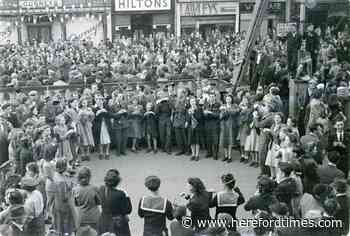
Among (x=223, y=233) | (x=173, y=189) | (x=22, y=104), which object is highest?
(x=22, y=104)

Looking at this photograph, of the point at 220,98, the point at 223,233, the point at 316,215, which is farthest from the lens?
the point at 220,98

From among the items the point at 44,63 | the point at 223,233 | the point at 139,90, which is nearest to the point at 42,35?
the point at 44,63

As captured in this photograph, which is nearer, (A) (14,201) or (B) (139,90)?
(A) (14,201)

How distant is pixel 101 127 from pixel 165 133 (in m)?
1.40

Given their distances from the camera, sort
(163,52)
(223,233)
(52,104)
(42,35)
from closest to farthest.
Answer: (223,233) → (52,104) → (42,35) → (163,52)

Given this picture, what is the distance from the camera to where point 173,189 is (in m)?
9.09

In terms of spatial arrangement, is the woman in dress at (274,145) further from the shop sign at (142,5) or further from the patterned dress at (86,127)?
the shop sign at (142,5)

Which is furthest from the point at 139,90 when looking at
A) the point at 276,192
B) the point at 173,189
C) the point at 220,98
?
the point at 276,192

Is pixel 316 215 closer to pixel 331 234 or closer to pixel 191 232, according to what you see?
pixel 331 234

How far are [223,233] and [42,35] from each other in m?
12.9

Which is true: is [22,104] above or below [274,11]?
below

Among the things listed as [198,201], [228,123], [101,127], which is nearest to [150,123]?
[101,127]

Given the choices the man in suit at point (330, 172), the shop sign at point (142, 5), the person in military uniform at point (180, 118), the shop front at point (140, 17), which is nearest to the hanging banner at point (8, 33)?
the shop front at point (140, 17)

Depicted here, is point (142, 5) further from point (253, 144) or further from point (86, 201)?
point (86, 201)
